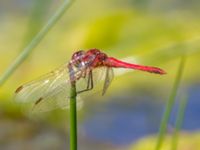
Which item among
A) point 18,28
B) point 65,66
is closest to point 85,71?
point 65,66

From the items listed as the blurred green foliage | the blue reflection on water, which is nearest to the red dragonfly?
Answer: the blurred green foliage

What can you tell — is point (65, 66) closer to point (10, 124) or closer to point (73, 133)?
point (73, 133)

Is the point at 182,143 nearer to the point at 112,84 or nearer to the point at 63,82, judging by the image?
the point at 112,84

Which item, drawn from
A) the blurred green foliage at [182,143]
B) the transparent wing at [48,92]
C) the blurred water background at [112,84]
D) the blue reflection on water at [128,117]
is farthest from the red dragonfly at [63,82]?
the blue reflection on water at [128,117]

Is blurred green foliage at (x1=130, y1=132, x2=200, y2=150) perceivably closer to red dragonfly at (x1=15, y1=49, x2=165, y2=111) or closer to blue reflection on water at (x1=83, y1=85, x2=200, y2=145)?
blue reflection on water at (x1=83, y1=85, x2=200, y2=145)

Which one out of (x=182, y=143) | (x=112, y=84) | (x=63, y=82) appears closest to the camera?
(x=63, y=82)

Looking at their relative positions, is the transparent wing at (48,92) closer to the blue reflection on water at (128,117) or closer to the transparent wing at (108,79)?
the transparent wing at (108,79)

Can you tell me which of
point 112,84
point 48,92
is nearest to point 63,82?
point 48,92
